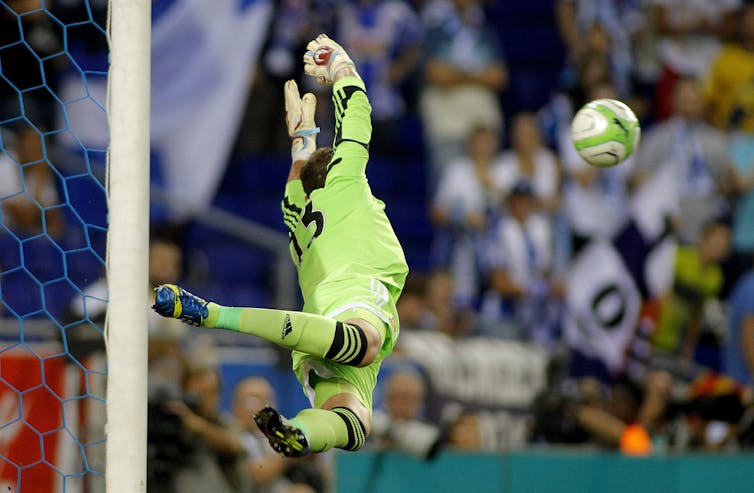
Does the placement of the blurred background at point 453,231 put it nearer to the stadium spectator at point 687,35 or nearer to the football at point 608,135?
the stadium spectator at point 687,35

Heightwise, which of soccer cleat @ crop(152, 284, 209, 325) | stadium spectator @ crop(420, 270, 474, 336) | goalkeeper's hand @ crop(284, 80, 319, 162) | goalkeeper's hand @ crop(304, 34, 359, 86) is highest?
goalkeeper's hand @ crop(304, 34, 359, 86)

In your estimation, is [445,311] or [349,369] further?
[445,311]

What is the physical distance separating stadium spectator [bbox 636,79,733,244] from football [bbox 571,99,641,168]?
4.49m

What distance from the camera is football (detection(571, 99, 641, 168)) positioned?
6121mm

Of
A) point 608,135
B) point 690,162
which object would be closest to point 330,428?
point 608,135

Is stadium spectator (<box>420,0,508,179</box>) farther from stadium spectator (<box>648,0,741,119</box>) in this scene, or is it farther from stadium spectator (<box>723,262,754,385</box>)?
stadium spectator (<box>723,262,754,385</box>)

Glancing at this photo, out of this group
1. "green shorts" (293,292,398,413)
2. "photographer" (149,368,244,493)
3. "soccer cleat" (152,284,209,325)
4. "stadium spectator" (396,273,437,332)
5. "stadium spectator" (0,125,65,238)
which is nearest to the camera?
"soccer cleat" (152,284,209,325)

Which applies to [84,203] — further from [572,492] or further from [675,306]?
[675,306]

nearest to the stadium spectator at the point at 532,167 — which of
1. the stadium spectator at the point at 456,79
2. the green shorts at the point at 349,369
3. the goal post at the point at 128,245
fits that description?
the stadium spectator at the point at 456,79

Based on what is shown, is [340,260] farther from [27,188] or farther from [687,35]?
[687,35]

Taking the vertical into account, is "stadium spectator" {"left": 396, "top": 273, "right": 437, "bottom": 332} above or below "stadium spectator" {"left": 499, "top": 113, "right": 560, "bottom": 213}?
Answer: below

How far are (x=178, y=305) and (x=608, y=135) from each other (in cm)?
253

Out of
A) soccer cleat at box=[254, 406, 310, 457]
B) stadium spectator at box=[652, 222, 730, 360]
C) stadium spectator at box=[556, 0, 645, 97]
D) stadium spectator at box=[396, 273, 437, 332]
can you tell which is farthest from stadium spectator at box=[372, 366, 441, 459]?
stadium spectator at box=[556, 0, 645, 97]

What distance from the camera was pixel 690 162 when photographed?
1086 cm
